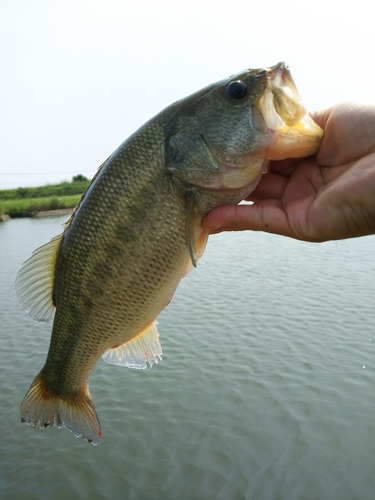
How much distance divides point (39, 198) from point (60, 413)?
57671 millimetres

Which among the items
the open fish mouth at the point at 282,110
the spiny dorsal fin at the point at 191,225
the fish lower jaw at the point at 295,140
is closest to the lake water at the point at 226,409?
the spiny dorsal fin at the point at 191,225

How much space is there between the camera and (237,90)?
266 cm

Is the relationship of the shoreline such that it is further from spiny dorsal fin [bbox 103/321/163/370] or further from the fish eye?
the fish eye

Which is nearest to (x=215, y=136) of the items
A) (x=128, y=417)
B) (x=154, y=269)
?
(x=154, y=269)

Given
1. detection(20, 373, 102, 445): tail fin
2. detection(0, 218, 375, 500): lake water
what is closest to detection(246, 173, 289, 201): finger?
detection(20, 373, 102, 445): tail fin

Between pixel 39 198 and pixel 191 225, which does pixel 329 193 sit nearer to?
pixel 191 225

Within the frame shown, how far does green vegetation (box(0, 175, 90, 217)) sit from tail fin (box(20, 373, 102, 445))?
140 feet

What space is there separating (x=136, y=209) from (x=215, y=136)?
25.1 inches

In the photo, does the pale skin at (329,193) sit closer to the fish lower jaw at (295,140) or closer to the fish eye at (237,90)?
the fish lower jaw at (295,140)

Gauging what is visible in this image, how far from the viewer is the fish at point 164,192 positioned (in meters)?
2.65

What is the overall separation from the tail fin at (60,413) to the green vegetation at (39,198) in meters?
42.8

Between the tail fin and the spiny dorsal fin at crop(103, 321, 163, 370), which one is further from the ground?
the spiny dorsal fin at crop(103, 321, 163, 370)

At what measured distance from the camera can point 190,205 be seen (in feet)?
9.00

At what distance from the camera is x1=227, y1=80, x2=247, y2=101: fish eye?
2.64 meters
